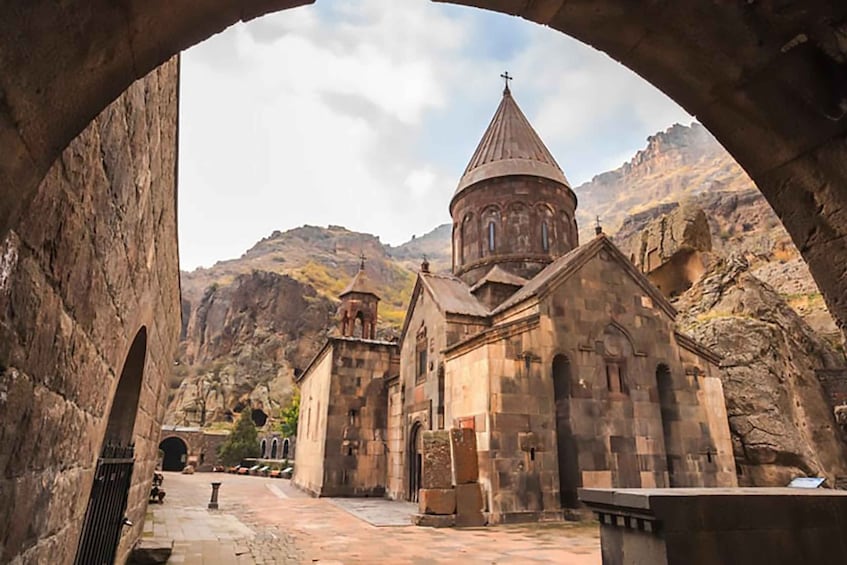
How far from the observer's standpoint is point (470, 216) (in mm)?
20234

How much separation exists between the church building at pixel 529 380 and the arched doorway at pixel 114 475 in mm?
8020

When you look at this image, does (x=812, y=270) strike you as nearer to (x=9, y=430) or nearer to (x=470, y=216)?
(x=9, y=430)

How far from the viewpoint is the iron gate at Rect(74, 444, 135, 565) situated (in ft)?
10.5

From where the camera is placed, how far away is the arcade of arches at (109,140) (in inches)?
50.4

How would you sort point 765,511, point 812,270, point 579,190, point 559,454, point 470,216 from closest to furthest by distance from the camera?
1. point 812,270
2. point 765,511
3. point 559,454
4. point 470,216
5. point 579,190

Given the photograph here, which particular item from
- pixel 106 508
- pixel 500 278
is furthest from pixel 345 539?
pixel 500 278

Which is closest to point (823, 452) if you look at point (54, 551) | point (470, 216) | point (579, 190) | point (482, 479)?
point (482, 479)

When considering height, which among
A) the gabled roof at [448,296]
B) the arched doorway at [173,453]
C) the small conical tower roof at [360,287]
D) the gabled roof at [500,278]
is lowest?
the arched doorway at [173,453]

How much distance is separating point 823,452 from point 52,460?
2066 cm

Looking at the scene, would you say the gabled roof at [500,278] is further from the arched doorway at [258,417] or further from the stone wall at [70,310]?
the arched doorway at [258,417]

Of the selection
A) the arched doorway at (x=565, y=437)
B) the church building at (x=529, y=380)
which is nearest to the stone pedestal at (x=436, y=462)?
the church building at (x=529, y=380)

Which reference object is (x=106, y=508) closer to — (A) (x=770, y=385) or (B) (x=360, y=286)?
(B) (x=360, y=286)

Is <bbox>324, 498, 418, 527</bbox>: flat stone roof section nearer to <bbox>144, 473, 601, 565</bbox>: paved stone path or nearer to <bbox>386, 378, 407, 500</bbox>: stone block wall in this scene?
<bbox>144, 473, 601, 565</bbox>: paved stone path

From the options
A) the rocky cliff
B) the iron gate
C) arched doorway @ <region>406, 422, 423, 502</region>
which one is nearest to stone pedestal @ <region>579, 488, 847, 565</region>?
the iron gate
